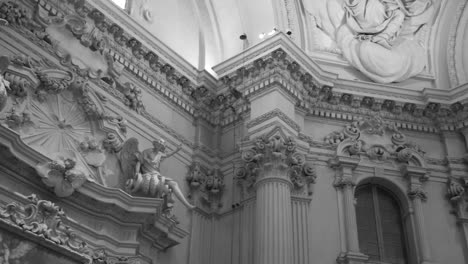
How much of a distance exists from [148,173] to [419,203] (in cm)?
567

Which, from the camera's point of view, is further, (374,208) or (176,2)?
(176,2)

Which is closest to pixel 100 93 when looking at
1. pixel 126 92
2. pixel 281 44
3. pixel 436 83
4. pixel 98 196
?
pixel 126 92

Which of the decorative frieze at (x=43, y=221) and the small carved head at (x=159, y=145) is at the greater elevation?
the small carved head at (x=159, y=145)

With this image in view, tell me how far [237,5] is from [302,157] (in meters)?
4.48

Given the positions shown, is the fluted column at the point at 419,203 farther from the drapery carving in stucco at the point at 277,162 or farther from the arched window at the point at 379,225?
the drapery carving in stucco at the point at 277,162

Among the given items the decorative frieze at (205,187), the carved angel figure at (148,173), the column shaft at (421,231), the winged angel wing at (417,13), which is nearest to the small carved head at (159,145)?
the carved angel figure at (148,173)

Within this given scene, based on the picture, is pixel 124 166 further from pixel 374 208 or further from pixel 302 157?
pixel 374 208

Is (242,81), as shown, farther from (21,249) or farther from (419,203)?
(21,249)

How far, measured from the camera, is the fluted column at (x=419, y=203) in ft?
41.9

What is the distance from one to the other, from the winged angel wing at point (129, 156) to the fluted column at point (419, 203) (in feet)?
18.8

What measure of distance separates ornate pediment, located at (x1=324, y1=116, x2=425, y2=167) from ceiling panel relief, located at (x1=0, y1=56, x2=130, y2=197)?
4.76 meters

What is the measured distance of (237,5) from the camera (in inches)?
611

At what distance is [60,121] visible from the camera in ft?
36.6

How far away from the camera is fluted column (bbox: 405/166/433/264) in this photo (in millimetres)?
12773
